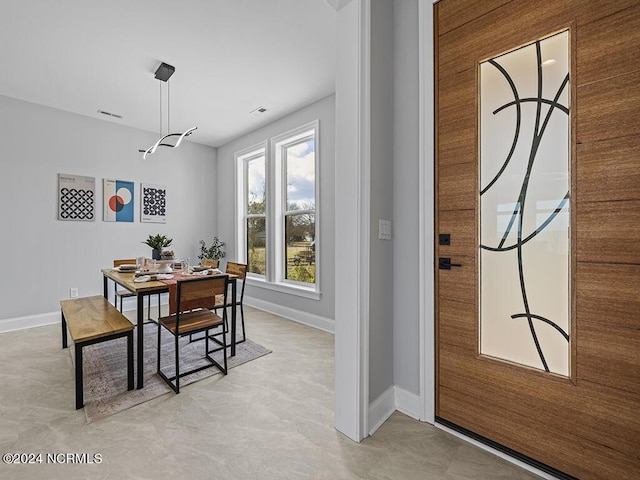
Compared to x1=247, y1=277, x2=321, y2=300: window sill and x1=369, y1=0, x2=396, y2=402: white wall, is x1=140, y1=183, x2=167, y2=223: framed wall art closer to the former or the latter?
x1=247, y1=277, x2=321, y2=300: window sill

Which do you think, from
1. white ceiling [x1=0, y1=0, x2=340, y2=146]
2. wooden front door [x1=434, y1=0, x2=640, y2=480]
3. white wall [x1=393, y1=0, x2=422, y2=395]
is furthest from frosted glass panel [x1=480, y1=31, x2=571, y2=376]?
white ceiling [x1=0, y1=0, x2=340, y2=146]

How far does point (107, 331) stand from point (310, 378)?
5.08 ft

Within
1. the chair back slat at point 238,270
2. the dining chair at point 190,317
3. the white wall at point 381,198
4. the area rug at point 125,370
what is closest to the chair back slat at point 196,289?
the dining chair at point 190,317

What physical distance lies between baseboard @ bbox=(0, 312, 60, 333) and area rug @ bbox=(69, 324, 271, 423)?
129 cm

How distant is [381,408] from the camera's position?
178 cm

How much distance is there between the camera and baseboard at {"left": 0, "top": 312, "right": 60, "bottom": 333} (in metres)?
3.46

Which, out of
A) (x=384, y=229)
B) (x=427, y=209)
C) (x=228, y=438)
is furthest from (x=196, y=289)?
(x=427, y=209)

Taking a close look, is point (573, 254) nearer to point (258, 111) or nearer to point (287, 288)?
point (287, 288)

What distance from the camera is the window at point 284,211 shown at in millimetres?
3973

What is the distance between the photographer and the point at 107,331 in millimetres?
2047

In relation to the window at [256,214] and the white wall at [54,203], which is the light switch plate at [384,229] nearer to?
the window at [256,214]

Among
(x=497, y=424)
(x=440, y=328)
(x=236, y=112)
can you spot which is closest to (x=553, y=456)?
(x=497, y=424)

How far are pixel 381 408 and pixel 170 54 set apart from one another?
136 inches

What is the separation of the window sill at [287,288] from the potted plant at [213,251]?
88cm
